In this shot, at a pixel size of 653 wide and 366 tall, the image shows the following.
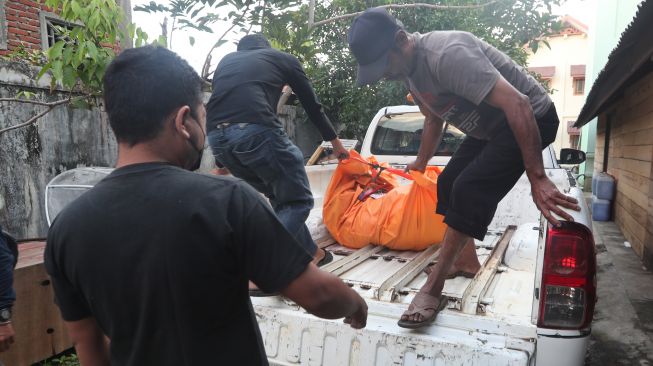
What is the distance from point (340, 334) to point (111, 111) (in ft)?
4.27

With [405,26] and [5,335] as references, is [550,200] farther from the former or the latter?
[405,26]

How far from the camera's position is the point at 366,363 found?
73.8 inches

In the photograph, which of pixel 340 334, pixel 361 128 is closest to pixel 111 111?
pixel 340 334

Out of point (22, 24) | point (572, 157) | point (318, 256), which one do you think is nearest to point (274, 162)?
point (318, 256)

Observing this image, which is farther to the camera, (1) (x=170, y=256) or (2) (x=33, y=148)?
(2) (x=33, y=148)

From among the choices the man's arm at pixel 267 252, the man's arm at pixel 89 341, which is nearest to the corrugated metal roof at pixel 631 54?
the man's arm at pixel 267 252

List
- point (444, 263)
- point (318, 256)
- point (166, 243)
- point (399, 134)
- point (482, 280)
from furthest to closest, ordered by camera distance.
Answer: point (399, 134), point (318, 256), point (482, 280), point (444, 263), point (166, 243)

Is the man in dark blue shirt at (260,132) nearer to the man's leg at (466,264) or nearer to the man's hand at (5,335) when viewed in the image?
the man's leg at (466,264)

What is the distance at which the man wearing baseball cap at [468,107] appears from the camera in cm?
190

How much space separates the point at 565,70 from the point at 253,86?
28.2 meters

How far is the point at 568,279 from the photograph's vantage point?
1766mm

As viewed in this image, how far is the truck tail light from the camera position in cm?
175

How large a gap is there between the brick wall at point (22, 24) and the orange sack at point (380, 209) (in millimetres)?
5114

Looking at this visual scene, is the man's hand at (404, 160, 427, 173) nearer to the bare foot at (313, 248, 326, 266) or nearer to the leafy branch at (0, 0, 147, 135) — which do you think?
the bare foot at (313, 248, 326, 266)
